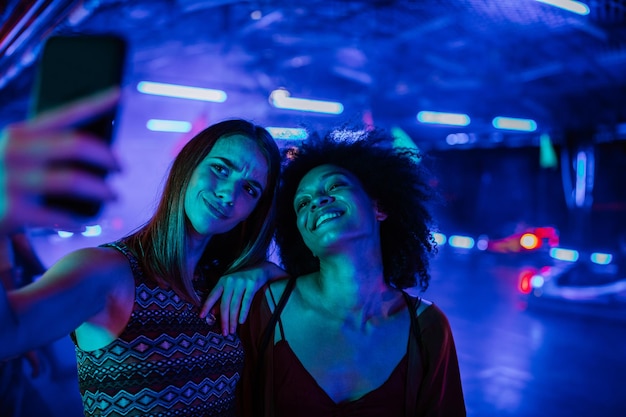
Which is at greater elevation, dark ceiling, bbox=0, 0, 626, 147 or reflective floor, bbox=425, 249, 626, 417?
dark ceiling, bbox=0, 0, 626, 147

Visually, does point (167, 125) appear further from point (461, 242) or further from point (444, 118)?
point (461, 242)

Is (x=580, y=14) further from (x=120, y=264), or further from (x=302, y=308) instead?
(x=120, y=264)

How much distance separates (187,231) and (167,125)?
7889mm

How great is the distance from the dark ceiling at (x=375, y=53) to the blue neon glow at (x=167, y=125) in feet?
1.08

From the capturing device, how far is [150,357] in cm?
105

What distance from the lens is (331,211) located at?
1395 mm

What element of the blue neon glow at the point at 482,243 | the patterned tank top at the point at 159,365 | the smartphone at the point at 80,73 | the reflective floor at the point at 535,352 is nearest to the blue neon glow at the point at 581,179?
the blue neon glow at the point at 482,243

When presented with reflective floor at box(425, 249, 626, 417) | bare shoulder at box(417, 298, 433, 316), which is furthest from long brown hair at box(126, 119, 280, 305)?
reflective floor at box(425, 249, 626, 417)

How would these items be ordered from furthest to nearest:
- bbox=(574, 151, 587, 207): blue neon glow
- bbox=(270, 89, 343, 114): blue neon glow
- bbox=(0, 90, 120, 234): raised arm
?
bbox=(574, 151, 587, 207): blue neon glow < bbox=(270, 89, 343, 114): blue neon glow < bbox=(0, 90, 120, 234): raised arm

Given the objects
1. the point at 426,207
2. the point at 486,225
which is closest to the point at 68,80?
the point at 426,207

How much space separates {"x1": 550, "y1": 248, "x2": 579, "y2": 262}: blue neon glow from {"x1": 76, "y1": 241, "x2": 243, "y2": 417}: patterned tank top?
853cm

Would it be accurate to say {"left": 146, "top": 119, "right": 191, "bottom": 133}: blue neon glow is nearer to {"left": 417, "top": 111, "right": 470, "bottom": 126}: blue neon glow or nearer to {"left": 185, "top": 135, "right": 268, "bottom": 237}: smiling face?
{"left": 417, "top": 111, "right": 470, "bottom": 126}: blue neon glow

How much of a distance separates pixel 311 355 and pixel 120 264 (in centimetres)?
60

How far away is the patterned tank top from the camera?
102 centimetres
